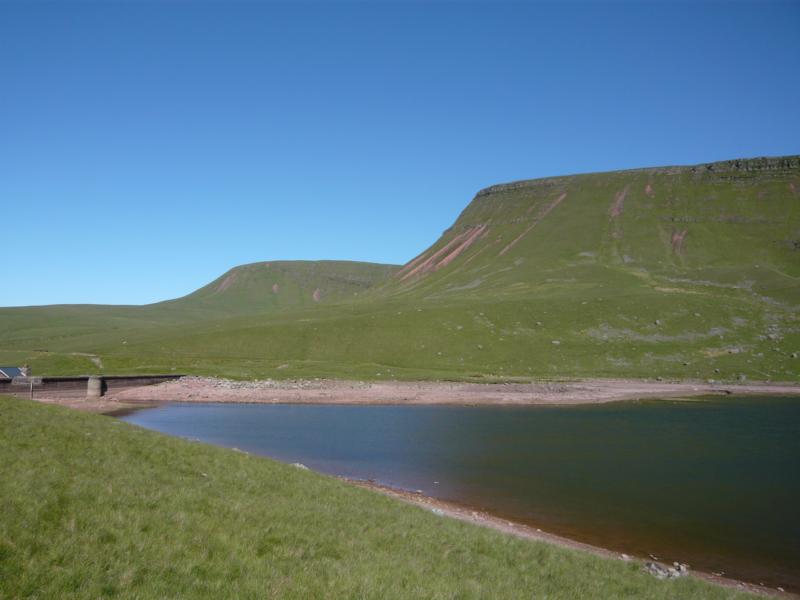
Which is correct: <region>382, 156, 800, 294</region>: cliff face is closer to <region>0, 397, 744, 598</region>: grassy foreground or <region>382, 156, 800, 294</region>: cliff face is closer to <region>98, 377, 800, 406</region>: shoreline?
<region>98, 377, 800, 406</region>: shoreline

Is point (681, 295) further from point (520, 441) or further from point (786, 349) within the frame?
point (520, 441)

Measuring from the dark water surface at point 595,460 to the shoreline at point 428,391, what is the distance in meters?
4.04

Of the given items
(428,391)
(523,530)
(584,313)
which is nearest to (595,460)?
(523,530)

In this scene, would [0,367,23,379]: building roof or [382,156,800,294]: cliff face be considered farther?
[382,156,800,294]: cliff face

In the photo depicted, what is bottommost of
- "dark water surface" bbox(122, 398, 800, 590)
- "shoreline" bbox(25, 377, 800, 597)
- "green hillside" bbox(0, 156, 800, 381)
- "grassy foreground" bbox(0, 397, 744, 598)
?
"dark water surface" bbox(122, 398, 800, 590)

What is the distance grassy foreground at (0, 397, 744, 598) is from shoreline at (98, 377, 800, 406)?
46.2 m

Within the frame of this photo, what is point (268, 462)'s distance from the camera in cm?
2248

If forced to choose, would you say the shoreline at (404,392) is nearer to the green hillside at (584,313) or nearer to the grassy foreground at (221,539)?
the green hillside at (584,313)

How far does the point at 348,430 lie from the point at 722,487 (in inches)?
1093

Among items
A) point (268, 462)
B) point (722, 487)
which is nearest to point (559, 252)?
point (722, 487)

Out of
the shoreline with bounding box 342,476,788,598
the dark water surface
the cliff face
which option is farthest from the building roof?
the cliff face

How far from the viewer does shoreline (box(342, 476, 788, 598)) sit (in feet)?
61.2

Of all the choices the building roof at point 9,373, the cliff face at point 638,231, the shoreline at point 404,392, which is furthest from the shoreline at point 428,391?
the cliff face at point 638,231

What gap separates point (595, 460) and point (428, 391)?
33791mm
